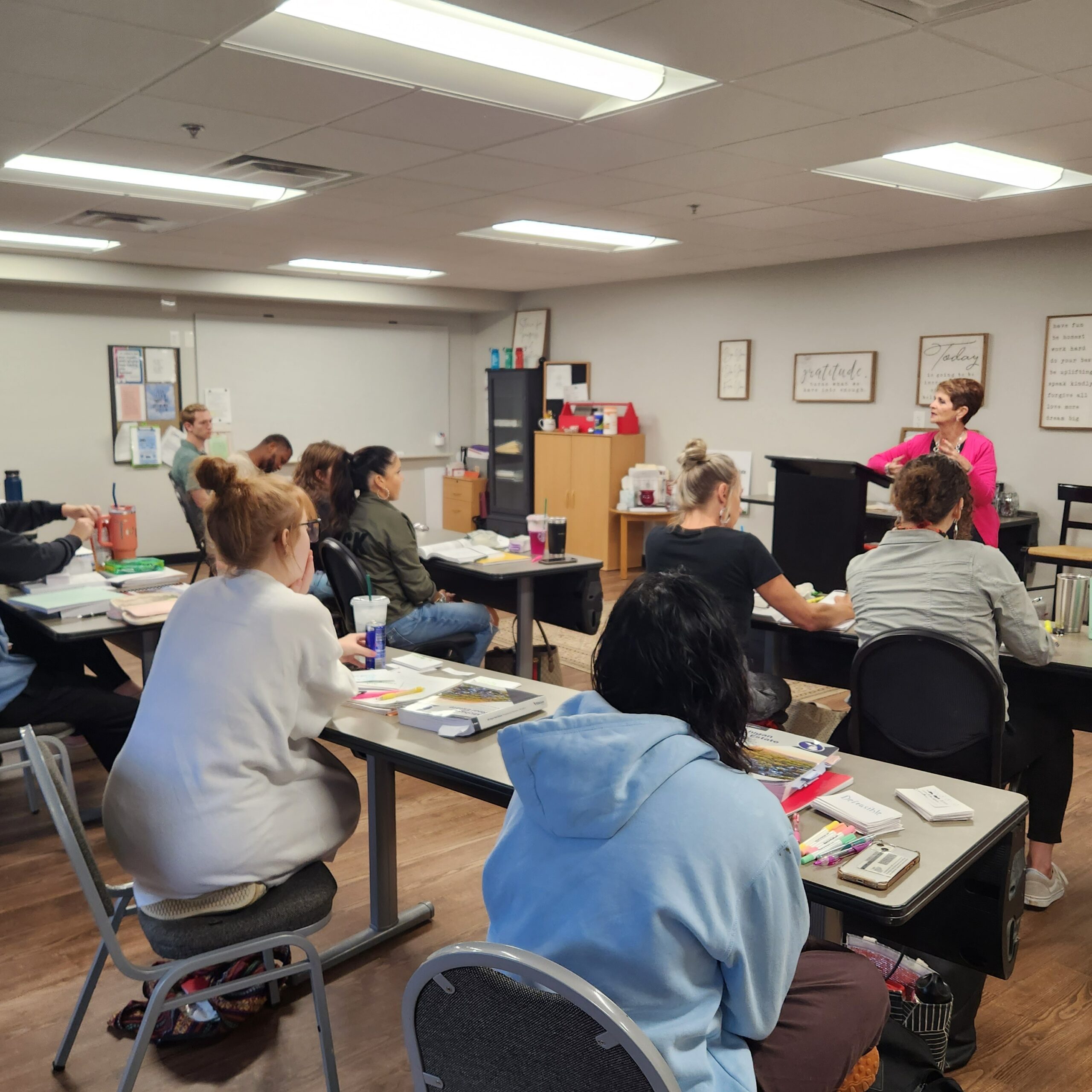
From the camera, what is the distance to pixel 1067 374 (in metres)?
5.65

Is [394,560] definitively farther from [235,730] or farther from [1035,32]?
[1035,32]

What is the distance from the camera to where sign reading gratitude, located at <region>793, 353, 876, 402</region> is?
21.7 feet

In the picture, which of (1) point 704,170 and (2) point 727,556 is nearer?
(2) point 727,556

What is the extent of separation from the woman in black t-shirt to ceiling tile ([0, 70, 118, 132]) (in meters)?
2.16

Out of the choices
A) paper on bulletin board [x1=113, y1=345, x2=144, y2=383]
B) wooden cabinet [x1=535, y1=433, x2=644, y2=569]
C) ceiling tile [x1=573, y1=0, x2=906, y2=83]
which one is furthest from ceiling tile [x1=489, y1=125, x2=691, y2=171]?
paper on bulletin board [x1=113, y1=345, x2=144, y2=383]

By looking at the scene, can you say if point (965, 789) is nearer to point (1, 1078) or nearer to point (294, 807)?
point (294, 807)

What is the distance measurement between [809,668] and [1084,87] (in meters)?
1.95

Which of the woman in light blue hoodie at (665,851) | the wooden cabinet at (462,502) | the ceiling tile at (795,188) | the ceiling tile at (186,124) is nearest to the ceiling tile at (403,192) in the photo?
the ceiling tile at (186,124)

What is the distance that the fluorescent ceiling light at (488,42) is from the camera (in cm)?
253

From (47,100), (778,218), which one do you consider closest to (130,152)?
(47,100)

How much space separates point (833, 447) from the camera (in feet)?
22.7

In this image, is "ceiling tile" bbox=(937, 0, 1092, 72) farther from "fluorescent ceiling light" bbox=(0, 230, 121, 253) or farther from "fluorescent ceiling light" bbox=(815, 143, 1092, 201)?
"fluorescent ceiling light" bbox=(0, 230, 121, 253)

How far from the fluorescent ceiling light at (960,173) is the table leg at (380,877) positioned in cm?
296

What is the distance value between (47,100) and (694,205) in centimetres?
285
